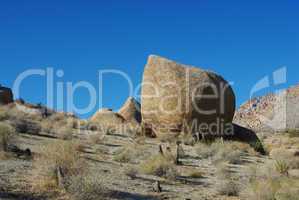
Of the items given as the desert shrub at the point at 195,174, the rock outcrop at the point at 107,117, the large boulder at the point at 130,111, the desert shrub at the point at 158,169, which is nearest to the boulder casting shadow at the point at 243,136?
the desert shrub at the point at 195,174

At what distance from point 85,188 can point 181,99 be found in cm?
1311

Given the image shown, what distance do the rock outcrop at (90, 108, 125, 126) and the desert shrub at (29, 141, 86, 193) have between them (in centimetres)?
2412

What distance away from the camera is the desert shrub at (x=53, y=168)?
7.67m

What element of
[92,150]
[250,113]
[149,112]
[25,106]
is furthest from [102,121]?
[250,113]

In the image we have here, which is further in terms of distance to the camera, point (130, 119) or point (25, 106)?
point (130, 119)

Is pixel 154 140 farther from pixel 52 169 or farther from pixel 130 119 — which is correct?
pixel 130 119

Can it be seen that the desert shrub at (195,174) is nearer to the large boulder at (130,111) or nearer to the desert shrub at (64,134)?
the desert shrub at (64,134)

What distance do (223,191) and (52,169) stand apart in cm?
344

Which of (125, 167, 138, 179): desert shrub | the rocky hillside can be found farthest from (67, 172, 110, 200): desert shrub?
the rocky hillside

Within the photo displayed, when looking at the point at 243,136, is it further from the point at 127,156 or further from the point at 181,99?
the point at 127,156

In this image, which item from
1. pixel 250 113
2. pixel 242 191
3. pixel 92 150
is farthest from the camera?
pixel 250 113

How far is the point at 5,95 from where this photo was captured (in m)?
30.1

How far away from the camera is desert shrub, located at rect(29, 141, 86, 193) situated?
25.2ft

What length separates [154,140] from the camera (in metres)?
20.4
